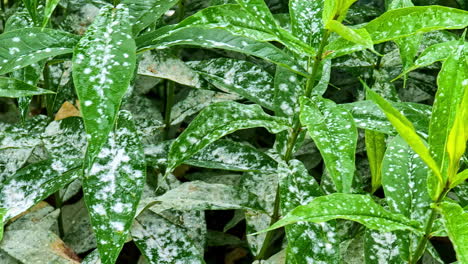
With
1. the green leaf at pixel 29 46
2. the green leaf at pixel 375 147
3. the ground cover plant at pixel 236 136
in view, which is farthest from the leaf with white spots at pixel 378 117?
the green leaf at pixel 29 46

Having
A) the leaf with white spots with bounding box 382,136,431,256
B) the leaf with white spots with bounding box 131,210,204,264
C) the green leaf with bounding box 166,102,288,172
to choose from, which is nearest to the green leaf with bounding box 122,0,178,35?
the green leaf with bounding box 166,102,288,172

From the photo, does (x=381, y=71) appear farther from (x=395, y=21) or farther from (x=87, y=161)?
(x=87, y=161)

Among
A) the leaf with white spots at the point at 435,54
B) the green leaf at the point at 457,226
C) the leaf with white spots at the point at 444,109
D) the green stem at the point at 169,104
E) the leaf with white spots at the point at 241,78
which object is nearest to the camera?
the green leaf at the point at 457,226

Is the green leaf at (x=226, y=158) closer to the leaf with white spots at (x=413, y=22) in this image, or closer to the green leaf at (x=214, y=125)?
the green leaf at (x=214, y=125)

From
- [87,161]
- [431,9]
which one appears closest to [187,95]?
[87,161]

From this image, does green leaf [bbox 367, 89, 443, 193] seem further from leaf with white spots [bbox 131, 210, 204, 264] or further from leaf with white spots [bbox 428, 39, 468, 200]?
leaf with white spots [bbox 131, 210, 204, 264]

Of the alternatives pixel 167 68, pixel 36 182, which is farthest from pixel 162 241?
pixel 167 68

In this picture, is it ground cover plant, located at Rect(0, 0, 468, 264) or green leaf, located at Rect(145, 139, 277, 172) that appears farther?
green leaf, located at Rect(145, 139, 277, 172)
